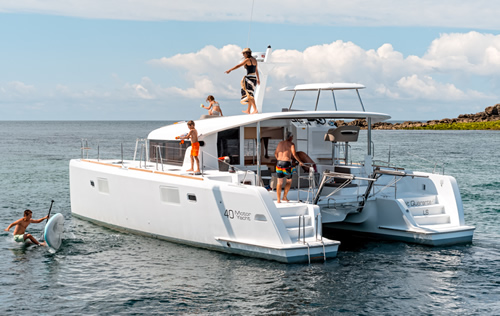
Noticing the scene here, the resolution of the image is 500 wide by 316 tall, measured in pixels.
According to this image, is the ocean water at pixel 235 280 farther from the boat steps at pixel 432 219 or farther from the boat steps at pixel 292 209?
the boat steps at pixel 292 209

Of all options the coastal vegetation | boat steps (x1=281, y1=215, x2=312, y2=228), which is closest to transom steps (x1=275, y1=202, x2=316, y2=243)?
boat steps (x1=281, y1=215, x2=312, y2=228)

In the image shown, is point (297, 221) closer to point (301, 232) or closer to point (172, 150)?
point (301, 232)

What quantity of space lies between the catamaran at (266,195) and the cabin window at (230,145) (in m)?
0.02

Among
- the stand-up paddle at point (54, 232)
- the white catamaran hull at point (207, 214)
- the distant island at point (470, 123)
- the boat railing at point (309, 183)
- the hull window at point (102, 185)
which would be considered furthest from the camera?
the distant island at point (470, 123)

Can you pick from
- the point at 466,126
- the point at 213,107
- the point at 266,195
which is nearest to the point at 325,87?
the point at 213,107

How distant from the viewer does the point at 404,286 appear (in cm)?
1043

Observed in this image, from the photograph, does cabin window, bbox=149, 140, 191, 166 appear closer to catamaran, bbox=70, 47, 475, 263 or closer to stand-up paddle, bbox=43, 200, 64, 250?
catamaran, bbox=70, 47, 475, 263

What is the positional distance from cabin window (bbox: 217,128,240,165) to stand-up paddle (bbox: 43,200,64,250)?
153 inches

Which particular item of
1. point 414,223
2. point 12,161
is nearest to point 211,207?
point 414,223

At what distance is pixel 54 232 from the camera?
43.1 ft

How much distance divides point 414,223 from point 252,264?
3962 millimetres

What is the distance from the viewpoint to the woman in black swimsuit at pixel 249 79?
14.2 metres

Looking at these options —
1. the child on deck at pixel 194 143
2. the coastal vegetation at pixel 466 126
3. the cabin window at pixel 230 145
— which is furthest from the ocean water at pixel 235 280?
the coastal vegetation at pixel 466 126

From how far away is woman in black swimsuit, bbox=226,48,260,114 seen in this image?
46.5ft
